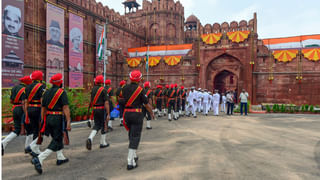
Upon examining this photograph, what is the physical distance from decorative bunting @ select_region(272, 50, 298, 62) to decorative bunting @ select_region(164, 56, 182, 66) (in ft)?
29.2

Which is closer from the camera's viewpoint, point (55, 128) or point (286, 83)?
point (55, 128)

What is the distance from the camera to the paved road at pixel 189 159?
12.1ft

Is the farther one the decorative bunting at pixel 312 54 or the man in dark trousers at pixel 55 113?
the decorative bunting at pixel 312 54

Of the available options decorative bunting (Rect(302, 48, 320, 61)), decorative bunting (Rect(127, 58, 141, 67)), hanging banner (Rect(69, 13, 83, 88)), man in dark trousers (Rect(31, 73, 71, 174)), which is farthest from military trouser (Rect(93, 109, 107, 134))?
decorative bunting (Rect(302, 48, 320, 61))

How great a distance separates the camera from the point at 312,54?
17031 millimetres

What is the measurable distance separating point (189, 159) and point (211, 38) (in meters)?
17.3

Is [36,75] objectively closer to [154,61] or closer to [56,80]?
[56,80]

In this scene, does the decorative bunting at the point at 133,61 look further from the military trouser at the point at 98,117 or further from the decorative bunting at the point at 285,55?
the military trouser at the point at 98,117

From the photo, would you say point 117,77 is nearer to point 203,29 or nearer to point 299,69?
point 203,29

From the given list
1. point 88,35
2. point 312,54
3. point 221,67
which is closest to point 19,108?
point 88,35

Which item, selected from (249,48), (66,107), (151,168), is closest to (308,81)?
(249,48)

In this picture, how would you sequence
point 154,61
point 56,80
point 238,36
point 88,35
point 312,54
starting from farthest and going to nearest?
point 154,61, point 88,35, point 238,36, point 312,54, point 56,80

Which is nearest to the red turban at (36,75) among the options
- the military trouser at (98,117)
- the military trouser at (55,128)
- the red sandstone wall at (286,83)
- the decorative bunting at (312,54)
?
the military trouser at (55,128)

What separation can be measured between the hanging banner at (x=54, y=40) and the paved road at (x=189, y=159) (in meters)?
11.5
